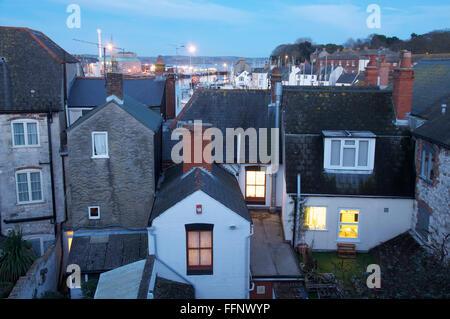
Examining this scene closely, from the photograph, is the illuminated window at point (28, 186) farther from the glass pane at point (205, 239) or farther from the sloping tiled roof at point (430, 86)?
the sloping tiled roof at point (430, 86)

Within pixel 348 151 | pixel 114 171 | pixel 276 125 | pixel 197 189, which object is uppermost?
pixel 276 125

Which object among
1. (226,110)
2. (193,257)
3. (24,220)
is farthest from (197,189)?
(24,220)

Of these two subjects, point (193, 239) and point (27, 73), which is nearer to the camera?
A: point (193, 239)

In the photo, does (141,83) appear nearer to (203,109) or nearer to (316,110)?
(203,109)

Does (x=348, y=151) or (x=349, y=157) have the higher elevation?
(x=348, y=151)

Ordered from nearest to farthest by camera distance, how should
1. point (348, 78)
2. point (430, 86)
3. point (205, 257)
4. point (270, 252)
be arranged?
point (205, 257) < point (270, 252) < point (430, 86) < point (348, 78)

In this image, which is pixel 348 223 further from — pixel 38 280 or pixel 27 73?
pixel 27 73

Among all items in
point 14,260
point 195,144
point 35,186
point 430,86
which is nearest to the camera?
point 14,260
